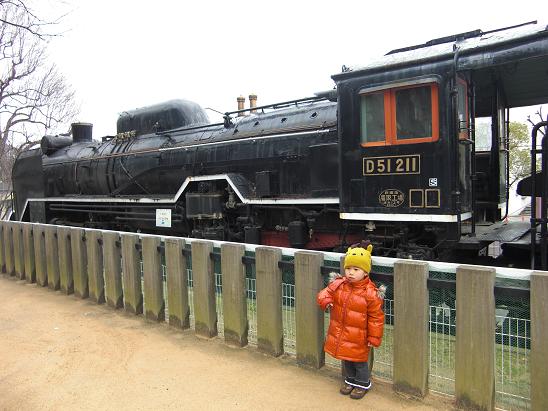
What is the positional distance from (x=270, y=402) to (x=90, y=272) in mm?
3791

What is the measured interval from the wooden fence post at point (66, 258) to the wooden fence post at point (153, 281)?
1919 millimetres

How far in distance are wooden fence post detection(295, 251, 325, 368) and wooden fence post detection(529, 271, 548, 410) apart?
5.14 feet

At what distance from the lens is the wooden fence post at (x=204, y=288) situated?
4.77 meters

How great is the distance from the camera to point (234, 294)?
14.9 feet

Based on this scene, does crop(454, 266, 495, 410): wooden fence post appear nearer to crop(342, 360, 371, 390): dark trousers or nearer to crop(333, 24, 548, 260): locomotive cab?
crop(342, 360, 371, 390): dark trousers

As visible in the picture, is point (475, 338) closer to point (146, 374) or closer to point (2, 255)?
point (146, 374)

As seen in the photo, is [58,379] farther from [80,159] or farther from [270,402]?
[80,159]

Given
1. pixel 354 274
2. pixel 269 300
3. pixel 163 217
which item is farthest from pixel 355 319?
pixel 163 217

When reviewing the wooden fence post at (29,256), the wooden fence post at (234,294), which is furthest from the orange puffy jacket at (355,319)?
the wooden fence post at (29,256)

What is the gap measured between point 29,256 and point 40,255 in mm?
441

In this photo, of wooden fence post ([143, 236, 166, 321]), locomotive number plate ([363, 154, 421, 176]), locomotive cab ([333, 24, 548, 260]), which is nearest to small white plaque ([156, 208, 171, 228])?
wooden fence post ([143, 236, 166, 321])

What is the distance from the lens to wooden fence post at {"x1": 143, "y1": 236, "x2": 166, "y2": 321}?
5355 mm

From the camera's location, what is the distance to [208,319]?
15.8 ft

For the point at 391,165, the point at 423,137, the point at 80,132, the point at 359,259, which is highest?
the point at 80,132
